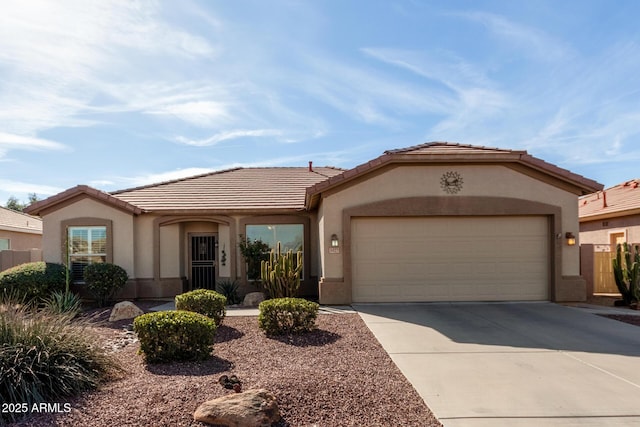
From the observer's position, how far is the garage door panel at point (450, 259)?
1221 centimetres

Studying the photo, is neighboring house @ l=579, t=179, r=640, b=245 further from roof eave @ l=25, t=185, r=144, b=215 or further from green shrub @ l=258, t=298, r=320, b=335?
roof eave @ l=25, t=185, r=144, b=215

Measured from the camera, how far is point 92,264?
13312mm

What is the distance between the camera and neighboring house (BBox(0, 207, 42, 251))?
2186cm

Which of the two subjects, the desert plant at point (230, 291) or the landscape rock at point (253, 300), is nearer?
the landscape rock at point (253, 300)

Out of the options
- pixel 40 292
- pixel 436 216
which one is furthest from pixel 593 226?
pixel 40 292

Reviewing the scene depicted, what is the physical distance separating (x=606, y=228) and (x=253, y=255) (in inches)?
540

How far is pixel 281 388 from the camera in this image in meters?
5.00

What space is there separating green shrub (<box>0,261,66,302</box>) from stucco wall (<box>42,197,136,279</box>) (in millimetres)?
1160

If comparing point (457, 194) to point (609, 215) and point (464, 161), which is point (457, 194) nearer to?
point (464, 161)

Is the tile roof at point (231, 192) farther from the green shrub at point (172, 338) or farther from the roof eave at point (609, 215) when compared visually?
the roof eave at point (609, 215)

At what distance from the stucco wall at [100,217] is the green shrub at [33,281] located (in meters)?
1.16

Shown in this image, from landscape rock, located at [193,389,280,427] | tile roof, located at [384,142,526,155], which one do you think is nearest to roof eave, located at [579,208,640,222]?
tile roof, located at [384,142,526,155]

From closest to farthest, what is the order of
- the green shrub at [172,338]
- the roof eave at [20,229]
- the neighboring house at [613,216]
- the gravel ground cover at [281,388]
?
the gravel ground cover at [281,388], the green shrub at [172,338], the neighboring house at [613,216], the roof eave at [20,229]

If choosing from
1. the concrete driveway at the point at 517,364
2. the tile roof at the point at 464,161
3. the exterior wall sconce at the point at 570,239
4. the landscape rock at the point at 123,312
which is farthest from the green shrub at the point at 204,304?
the exterior wall sconce at the point at 570,239
